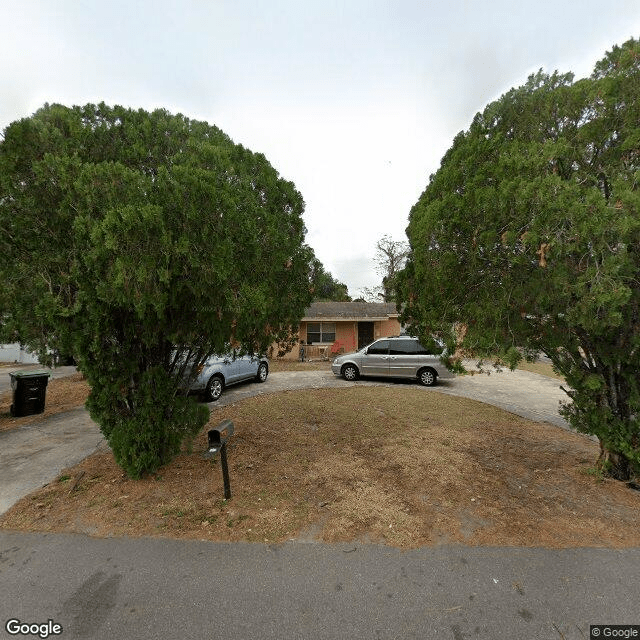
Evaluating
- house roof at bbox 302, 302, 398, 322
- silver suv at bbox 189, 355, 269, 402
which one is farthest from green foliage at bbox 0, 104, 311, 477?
house roof at bbox 302, 302, 398, 322

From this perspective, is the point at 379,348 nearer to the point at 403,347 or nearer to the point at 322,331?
the point at 403,347

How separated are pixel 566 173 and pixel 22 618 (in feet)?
19.8

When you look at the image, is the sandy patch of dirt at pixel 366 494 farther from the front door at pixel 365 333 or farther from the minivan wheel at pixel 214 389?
the front door at pixel 365 333

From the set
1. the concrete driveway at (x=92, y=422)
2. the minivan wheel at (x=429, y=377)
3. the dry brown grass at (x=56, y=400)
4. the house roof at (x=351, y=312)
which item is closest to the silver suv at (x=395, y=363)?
the minivan wheel at (x=429, y=377)

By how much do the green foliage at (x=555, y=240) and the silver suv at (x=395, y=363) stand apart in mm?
7344

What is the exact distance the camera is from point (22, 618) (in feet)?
7.89

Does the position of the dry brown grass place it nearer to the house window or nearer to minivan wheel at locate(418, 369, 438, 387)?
minivan wheel at locate(418, 369, 438, 387)

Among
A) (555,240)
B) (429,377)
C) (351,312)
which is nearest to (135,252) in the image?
(555,240)

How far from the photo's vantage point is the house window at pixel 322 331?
19703mm

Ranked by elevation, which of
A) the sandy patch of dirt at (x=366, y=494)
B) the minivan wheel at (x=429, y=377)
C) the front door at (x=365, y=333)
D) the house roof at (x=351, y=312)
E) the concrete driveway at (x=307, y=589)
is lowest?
the concrete driveway at (x=307, y=589)

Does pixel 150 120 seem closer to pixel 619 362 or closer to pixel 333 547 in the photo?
pixel 333 547

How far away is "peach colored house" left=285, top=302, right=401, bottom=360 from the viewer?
63.3ft

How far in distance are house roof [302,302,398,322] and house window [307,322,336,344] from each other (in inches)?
19.3

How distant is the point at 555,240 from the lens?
323 centimetres
